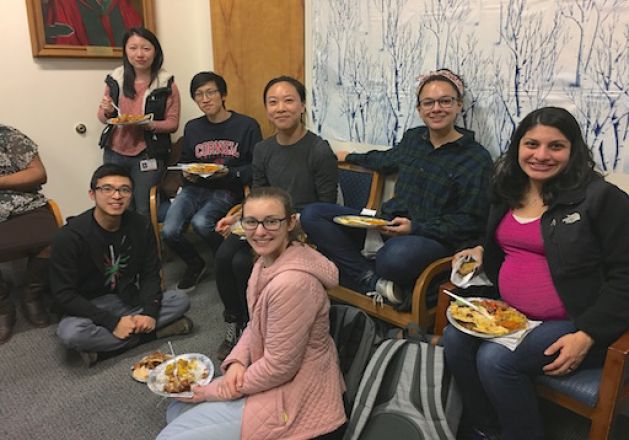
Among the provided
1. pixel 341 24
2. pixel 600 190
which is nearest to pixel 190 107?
pixel 341 24

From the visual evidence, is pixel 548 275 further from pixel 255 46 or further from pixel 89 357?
pixel 255 46

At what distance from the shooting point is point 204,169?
2.77 meters

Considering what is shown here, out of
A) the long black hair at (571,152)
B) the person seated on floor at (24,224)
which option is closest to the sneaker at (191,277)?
the person seated on floor at (24,224)

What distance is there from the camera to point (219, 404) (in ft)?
5.08

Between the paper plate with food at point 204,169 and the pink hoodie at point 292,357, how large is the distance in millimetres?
1305

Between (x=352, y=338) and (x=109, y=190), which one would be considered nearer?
(x=352, y=338)

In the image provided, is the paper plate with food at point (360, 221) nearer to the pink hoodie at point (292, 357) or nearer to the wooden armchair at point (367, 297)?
the wooden armchair at point (367, 297)

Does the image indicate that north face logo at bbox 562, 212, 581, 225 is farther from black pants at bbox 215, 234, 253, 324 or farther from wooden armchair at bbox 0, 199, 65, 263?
wooden armchair at bbox 0, 199, 65, 263

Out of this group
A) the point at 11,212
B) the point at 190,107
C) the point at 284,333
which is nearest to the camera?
the point at 284,333

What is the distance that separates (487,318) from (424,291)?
349mm

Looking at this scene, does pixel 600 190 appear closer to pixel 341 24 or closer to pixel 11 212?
pixel 341 24

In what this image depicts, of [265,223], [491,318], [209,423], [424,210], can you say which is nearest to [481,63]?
[424,210]

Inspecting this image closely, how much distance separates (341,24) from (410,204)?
115cm

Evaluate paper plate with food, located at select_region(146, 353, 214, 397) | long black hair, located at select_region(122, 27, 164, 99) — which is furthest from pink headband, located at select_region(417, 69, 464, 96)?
long black hair, located at select_region(122, 27, 164, 99)
